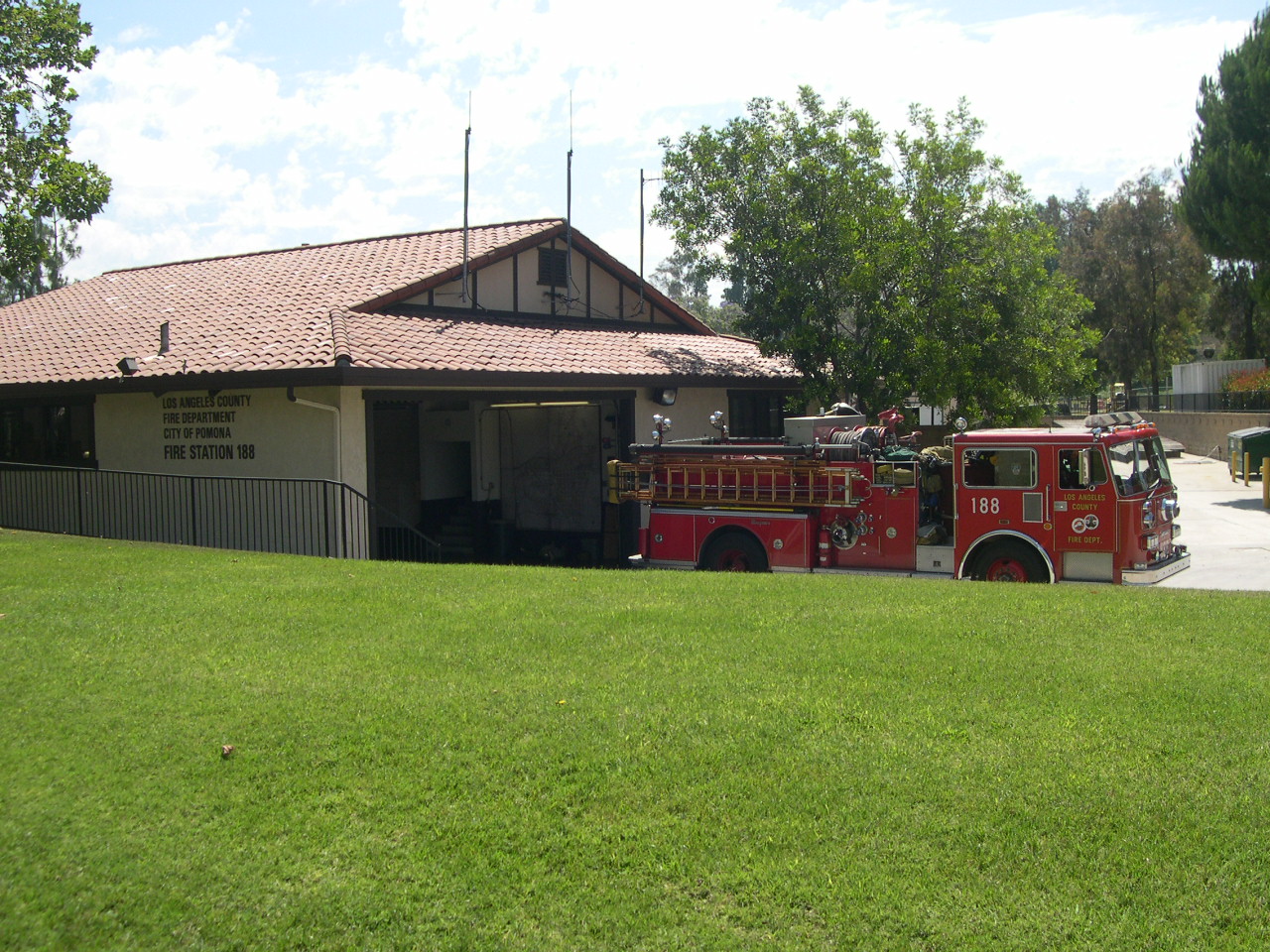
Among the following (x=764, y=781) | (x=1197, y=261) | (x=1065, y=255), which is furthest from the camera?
(x=1065, y=255)

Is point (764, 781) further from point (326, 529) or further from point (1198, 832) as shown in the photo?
point (326, 529)

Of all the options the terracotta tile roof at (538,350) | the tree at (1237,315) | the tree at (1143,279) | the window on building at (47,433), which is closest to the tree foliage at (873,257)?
the terracotta tile roof at (538,350)

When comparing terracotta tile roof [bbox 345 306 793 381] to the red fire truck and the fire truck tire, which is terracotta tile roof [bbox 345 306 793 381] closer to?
the red fire truck

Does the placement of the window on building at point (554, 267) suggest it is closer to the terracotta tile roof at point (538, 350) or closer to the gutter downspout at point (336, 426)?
the terracotta tile roof at point (538, 350)

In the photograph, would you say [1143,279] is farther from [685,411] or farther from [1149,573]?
[1149,573]

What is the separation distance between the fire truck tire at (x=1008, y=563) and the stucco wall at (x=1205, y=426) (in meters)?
29.0

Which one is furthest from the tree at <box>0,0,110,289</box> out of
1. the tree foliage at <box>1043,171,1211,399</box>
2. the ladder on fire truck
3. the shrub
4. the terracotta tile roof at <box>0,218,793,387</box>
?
Answer: the tree foliage at <box>1043,171,1211,399</box>

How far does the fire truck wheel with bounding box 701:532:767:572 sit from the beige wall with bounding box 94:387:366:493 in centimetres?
477

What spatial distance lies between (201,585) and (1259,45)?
101 feet

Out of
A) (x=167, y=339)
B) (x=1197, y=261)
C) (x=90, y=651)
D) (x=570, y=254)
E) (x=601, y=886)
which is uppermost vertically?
(x=1197, y=261)

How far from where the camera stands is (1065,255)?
193 ft

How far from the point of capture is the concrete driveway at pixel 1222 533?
15102 millimetres

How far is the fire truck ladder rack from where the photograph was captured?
1336cm

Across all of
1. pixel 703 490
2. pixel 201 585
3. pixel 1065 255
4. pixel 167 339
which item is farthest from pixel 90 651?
pixel 1065 255
